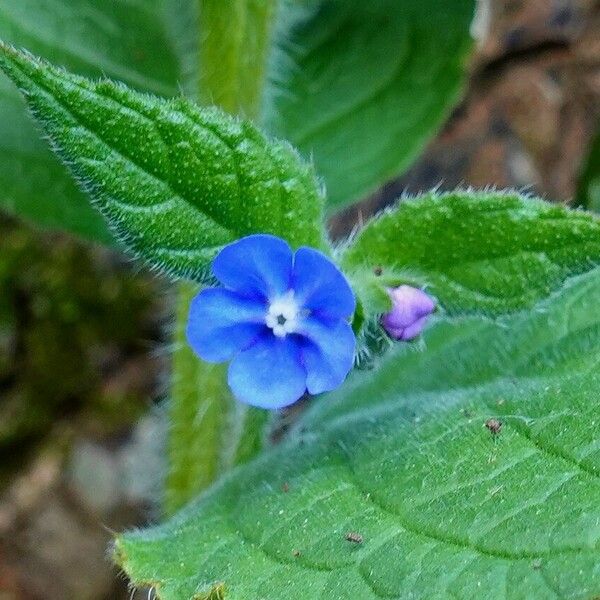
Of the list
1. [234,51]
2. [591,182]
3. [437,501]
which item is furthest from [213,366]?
[591,182]

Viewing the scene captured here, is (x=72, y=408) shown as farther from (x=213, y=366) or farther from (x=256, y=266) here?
(x=256, y=266)

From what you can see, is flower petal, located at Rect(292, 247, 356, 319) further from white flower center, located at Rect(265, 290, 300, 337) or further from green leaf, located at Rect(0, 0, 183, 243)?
green leaf, located at Rect(0, 0, 183, 243)

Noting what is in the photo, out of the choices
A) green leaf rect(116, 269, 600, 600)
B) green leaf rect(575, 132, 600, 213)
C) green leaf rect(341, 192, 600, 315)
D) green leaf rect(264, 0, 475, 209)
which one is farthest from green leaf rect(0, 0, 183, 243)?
green leaf rect(575, 132, 600, 213)

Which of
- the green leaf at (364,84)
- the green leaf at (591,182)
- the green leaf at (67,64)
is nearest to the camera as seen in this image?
the green leaf at (67,64)

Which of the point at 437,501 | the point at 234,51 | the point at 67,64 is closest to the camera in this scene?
the point at 437,501

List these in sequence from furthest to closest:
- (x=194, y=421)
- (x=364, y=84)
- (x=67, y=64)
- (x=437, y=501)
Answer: (x=364, y=84) < (x=67, y=64) < (x=194, y=421) < (x=437, y=501)

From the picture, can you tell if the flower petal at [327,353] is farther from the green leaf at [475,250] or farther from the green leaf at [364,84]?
the green leaf at [364,84]

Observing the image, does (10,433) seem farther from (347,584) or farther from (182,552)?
(347,584)

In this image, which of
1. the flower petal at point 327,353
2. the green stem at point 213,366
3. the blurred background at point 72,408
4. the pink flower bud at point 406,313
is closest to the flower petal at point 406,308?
the pink flower bud at point 406,313
